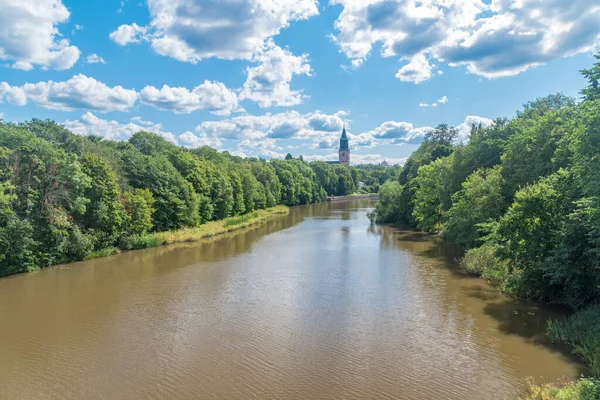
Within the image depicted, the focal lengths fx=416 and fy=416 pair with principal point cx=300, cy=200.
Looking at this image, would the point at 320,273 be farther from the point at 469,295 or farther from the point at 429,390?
the point at 429,390

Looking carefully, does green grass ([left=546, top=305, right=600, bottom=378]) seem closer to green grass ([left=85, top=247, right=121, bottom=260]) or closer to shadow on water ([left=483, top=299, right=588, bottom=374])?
shadow on water ([left=483, top=299, right=588, bottom=374])

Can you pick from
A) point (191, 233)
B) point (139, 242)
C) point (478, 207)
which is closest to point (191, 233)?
point (191, 233)

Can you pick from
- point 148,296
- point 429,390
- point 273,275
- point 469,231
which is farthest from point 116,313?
point 469,231

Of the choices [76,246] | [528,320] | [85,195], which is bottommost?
[528,320]

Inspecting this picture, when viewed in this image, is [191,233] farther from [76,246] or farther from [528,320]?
[528,320]

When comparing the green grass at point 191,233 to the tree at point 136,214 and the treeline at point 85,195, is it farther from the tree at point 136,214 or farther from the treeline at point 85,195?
the tree at point 136,214

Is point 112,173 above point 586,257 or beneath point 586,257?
above
